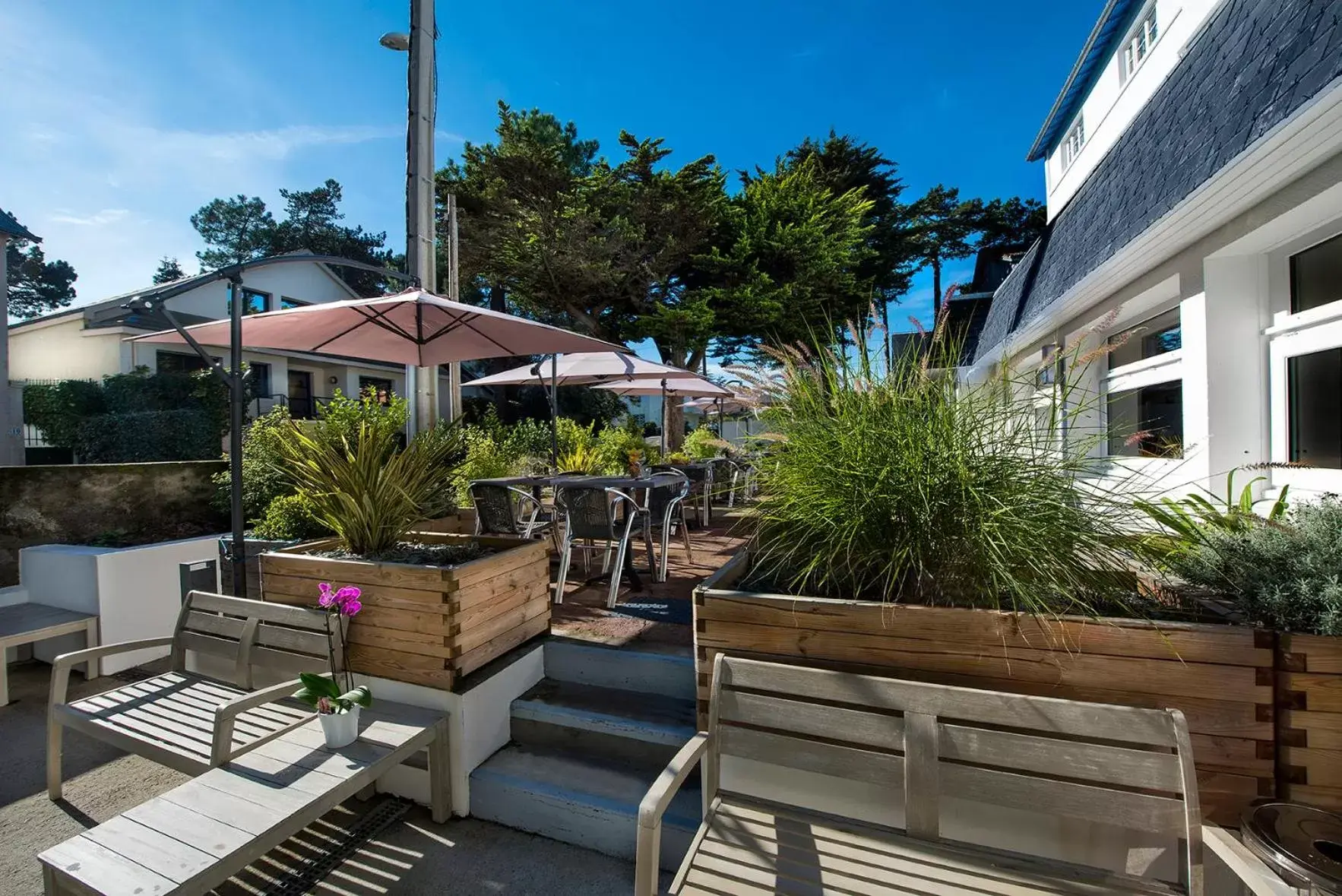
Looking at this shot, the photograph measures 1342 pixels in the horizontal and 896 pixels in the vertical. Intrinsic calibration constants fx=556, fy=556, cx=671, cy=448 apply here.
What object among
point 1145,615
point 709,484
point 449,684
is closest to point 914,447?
point 1145,615

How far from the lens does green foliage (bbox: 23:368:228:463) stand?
11789mm

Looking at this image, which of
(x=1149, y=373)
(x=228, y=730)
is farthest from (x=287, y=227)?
(x=1149, y=373)

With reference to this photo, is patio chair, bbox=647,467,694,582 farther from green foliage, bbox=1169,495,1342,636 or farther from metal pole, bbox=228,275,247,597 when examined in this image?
green foliage, bbox=1169,495,1342,636

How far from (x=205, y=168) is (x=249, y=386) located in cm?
980

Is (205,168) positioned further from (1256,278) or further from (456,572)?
(1256,278)

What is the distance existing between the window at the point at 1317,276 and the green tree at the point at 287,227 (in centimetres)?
3266

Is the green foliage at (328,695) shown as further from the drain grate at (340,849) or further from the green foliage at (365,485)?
the green foliage at (365,485)

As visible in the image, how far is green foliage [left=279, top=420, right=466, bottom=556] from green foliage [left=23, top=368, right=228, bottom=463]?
469 inches

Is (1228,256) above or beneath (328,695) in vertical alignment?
above

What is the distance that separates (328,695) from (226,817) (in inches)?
16.0

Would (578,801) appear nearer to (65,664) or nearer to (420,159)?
(65,664)

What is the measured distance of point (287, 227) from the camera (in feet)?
95.8

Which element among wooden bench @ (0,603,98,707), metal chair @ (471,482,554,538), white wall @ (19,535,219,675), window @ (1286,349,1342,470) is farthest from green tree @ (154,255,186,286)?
window @ (1286,349,1342,470)

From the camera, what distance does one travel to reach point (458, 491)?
507cm
